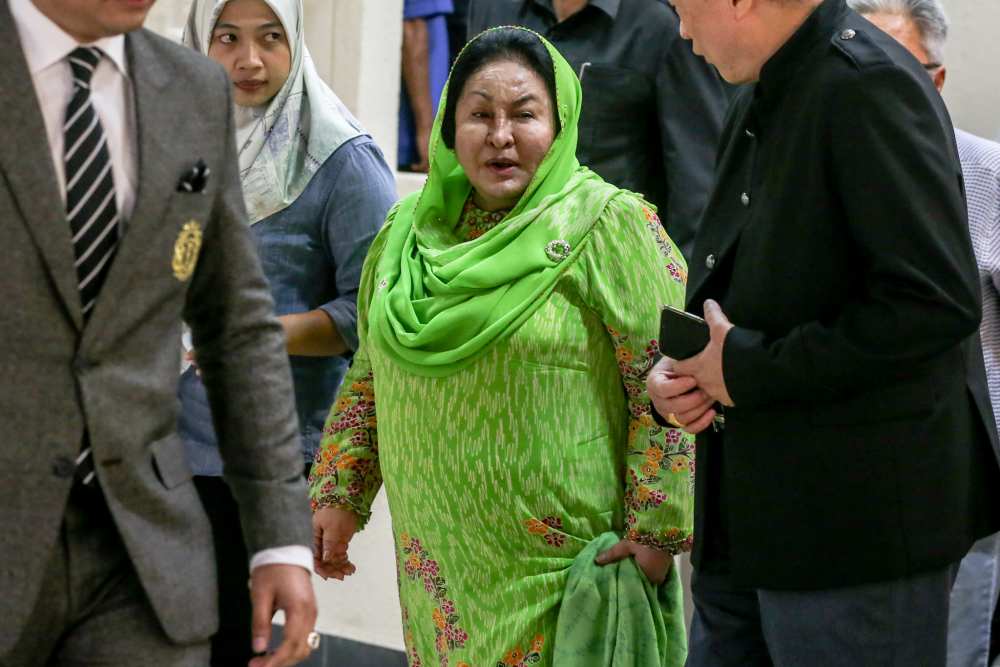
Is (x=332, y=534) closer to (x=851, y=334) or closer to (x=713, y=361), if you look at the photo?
(x=713, y=361)

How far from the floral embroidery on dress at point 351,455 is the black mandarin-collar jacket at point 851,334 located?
1.06m

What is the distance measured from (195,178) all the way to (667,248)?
1300 millimetres

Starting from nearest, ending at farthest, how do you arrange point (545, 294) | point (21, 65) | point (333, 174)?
point (21, 65)
point (545, 294)
point (333, 174)

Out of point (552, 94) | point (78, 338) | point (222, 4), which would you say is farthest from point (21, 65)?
point (222, 4)

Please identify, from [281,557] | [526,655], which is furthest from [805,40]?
[526,655]

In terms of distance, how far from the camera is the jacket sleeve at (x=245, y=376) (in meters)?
2.02

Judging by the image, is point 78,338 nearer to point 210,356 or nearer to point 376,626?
point 210,356

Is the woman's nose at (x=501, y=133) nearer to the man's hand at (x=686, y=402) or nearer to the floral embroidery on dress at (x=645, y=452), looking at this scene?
the floral embroidery on dress at (x=645, y=452)

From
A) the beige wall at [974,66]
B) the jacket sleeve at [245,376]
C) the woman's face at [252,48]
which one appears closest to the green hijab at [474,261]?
the woman's face at [252,48]

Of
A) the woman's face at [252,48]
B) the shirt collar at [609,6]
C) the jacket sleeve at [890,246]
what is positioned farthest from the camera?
the shirt collar at [609,6]

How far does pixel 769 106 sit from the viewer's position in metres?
2.43

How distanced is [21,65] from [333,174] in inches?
67.1

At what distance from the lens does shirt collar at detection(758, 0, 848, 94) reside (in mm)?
2365

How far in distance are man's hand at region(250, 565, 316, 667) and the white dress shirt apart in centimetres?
48
